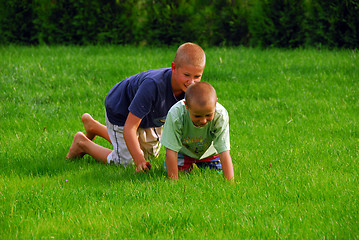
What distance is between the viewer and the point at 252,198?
3.57 m

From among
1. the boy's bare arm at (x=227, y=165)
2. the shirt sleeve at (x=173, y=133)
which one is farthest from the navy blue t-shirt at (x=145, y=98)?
the boy's bare arm at (x=227, y=165)

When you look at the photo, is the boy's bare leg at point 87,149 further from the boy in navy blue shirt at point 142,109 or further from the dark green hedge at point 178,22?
the dark green hedge at point 178,22

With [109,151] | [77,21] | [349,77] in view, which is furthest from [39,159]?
[77,21]

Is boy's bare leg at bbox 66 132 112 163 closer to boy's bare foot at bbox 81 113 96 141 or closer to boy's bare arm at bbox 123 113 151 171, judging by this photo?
boy's bare foot at bbox 81 113 96 141

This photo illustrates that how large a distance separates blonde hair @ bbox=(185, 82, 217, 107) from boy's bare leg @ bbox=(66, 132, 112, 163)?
5.04ft

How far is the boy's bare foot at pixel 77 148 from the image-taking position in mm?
4723

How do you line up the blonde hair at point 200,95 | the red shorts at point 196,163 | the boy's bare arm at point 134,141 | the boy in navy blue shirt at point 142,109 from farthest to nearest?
the red shorts at point 196,163 → the boy's bare arm at point 134,141 → the boy in navy blue shirt at point 142,109 → the blonde hair at point 200,95

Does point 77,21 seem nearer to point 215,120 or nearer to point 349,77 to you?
point 349,77

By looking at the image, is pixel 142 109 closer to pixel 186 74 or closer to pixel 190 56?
pixel 186 74

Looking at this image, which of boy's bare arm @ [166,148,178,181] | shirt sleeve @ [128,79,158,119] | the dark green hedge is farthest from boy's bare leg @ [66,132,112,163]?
the dark green hedge


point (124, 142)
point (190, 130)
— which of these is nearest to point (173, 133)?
point (190, 130)

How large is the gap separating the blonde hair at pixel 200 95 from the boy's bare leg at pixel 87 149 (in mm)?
1535

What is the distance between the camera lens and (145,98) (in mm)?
4117

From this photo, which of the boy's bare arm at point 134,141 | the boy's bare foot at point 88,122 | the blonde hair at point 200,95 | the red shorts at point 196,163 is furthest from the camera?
the boy's bare foot at point 88,122
